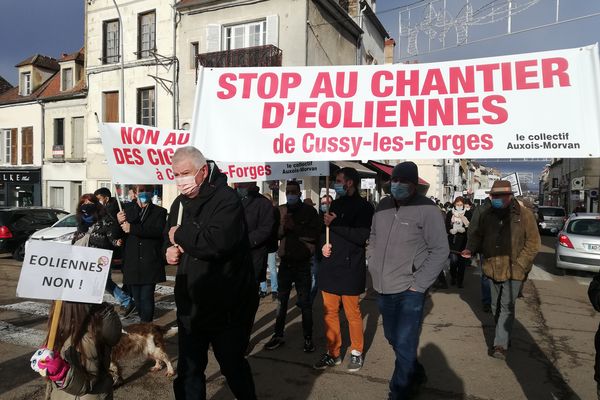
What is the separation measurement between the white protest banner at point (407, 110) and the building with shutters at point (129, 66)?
1687cm

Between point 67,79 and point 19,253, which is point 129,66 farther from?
point 19,253

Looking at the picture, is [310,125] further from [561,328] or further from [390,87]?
[561,328]

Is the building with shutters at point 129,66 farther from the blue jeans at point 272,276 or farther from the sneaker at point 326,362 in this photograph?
the sneaker at point 326,362

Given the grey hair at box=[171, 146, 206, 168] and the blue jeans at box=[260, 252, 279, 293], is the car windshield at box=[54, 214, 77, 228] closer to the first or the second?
the blue jeans at box=[260, 252, 279, 293]

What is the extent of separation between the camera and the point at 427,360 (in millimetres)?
4898

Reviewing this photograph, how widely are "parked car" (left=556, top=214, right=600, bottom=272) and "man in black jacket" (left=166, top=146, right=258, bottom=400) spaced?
1047 cm

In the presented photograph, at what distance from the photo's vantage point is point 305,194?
739 inches

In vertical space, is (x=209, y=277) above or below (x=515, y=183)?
below

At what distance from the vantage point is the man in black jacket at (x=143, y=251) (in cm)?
526

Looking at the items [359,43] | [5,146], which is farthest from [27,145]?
[359,43]

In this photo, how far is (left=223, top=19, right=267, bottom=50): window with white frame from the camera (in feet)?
61.0

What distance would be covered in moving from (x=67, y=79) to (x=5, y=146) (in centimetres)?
602

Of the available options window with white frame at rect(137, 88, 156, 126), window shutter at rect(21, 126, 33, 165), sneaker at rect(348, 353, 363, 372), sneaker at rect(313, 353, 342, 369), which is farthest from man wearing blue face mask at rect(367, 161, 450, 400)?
window shutter at rect(21, 126, 33, 165)

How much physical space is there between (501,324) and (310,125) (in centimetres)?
307
